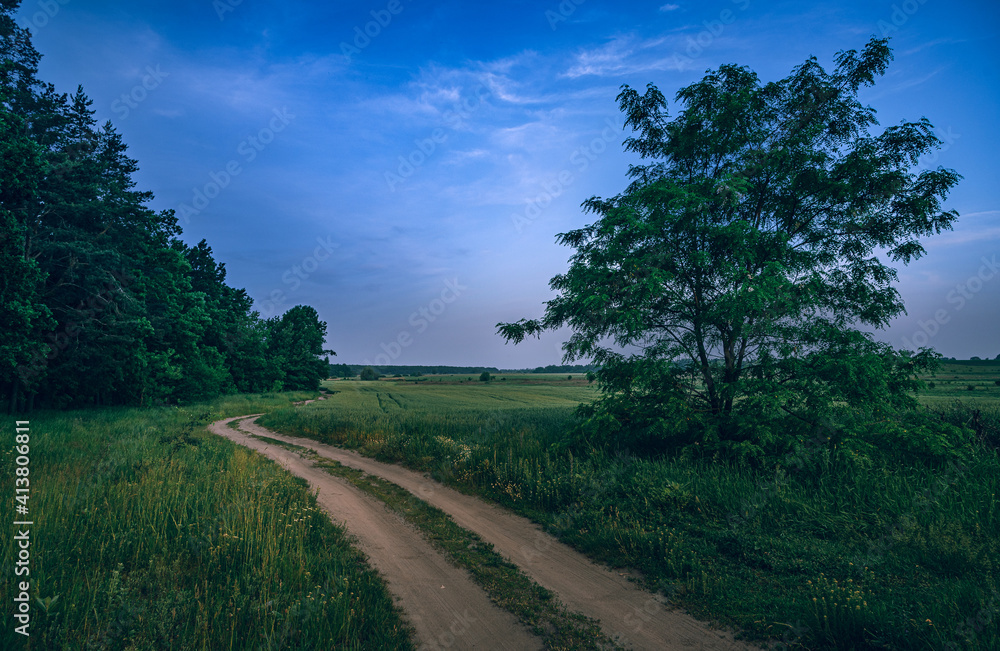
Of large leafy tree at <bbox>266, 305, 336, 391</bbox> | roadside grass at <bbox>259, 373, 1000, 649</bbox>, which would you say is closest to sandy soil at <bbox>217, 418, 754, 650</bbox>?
roadside grass at <bbox>259, 373, 1000, 649</bbox>

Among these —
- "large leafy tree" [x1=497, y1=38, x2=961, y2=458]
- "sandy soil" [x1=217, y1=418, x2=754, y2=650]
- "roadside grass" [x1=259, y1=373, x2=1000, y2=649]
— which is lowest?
"sandy soil" [x1=217, y1=418, x2=754, y2=650]

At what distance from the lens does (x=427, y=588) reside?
17.7ft

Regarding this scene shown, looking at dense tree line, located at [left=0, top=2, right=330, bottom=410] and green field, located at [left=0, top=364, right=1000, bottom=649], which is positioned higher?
dense tree line, located at [left=0, top=2, right=330, bottom=410]

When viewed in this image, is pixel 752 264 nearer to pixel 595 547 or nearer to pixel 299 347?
pixel 595 547

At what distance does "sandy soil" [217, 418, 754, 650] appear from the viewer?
4.36 m

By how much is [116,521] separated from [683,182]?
1437cm

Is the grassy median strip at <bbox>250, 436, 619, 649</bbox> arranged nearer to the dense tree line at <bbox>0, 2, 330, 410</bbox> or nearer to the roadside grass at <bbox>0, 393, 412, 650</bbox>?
the roadside grass at <bbox>0, 393, 412, 650</bbox>

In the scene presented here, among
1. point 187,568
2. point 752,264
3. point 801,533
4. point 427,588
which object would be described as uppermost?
point 752,264

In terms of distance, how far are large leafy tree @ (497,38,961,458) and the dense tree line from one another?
857 inches

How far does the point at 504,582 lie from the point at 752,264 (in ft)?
31.5

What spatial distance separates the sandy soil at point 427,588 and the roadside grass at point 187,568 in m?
0.29

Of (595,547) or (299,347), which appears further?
(299,347)

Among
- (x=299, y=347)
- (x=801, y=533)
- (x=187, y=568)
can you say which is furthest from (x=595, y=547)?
(x=299, y=347)

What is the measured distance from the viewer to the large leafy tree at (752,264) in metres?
9.28
